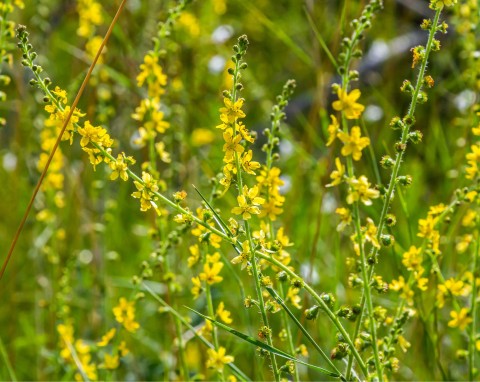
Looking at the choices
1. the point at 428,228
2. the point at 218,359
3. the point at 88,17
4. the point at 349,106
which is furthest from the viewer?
the point at 88,17

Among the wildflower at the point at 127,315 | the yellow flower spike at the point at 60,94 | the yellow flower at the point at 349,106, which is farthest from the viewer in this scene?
the wildflower at the point at 127,315

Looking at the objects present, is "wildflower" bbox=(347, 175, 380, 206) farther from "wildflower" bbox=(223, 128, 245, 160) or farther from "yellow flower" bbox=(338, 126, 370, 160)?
"wildflower" bbox=(223, 128, 245, 160)

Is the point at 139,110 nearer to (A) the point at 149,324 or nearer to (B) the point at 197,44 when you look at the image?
(A) the point at 149,324

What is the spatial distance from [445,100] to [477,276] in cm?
289

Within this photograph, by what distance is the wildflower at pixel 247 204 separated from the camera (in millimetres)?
1181

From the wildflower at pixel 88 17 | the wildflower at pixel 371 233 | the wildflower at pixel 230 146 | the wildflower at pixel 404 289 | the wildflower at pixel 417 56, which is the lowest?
the wildflower at pixel 404 289

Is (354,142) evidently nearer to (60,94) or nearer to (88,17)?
(60,94)

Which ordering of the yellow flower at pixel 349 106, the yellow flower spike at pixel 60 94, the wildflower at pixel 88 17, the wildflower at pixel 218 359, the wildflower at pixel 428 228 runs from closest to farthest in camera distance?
the yellow flower at pixel 349 106 < the yellow flower spike at pixel 60 94 < the wildflower at pixel 218 359 < the wildflower at pixel 428 228 < the wildflower at pixel 88 17

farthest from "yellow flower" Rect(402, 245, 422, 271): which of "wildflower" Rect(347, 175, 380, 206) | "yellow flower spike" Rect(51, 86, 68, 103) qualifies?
"yellow flower spike" Rect(51, 86, 68, 103)

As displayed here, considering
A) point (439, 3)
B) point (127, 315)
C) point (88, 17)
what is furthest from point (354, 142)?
point (88, 17)

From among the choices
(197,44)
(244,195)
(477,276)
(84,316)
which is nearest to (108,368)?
(244,195)

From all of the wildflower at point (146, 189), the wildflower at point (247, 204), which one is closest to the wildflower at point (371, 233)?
the wildflower at point (247, 204)

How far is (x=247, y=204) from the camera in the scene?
47.8 inches

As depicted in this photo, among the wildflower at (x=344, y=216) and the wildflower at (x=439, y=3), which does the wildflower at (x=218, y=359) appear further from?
the wildflower at (x=439, y=3)
